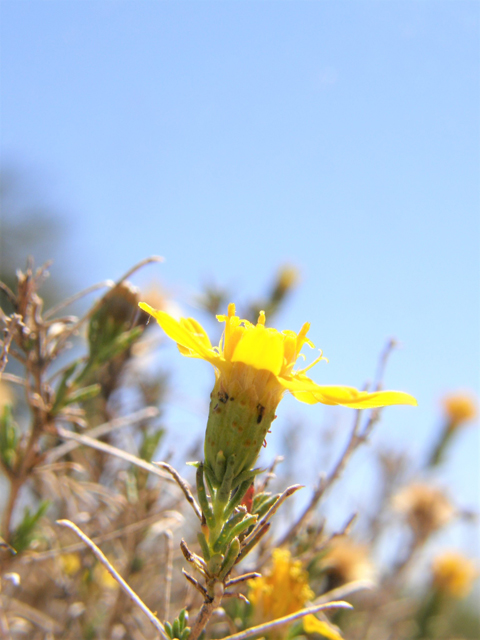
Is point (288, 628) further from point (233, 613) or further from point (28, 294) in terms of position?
point (28, 294)

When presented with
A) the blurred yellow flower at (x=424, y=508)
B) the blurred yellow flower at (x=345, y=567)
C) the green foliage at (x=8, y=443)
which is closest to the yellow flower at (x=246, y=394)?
the green foliage at (x=8, y=443)

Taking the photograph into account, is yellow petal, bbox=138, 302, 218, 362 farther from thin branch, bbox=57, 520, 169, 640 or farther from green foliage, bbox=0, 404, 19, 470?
green foliage, bbox=0, 404, 19, 470

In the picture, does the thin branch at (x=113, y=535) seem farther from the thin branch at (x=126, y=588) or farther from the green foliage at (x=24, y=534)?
the thin branch at (x=126, y=588)

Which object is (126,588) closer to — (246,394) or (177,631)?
(177,631)

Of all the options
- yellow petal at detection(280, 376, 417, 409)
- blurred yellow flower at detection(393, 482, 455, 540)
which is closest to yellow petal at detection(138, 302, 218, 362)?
yellow petal at detection(280, 376, 417, 409)

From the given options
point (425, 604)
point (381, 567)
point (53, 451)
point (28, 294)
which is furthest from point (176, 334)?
point (425, 604)

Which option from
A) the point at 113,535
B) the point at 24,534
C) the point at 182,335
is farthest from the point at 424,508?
the point at 182,335
